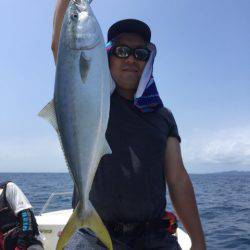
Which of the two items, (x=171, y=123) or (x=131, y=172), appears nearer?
(x=131, y=172)

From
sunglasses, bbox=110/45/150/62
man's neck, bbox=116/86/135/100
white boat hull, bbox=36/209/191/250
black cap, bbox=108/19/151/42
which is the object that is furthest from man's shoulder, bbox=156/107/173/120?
white boat hull, bbox=36/209/191/250

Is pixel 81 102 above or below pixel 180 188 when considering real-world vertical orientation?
above

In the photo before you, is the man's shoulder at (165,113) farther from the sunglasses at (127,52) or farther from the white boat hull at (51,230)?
the white boat hull at (51,230)

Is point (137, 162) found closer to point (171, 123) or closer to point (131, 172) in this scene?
point (131, 172)

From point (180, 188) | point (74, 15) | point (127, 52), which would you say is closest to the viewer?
point (74, 15)

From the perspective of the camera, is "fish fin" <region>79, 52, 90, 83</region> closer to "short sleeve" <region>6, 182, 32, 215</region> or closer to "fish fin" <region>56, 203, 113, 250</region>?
"fish fin" <region>56, 203, 113, 250</region>

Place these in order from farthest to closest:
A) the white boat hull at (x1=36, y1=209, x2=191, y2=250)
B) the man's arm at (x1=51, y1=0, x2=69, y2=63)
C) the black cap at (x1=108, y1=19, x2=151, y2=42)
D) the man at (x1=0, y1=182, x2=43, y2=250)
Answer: the white boat hull at (x1=36, y1=209, x2=191, y2=250) → the man at (x1=0, y1=182, x2=43, y2=250) → the black cap at (x1=108, y1=19, x2=151, y2=42) → the man's arm at (x1=51, y1=0, x2=69, y2=63)

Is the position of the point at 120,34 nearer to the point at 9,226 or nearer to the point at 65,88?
the point at 65,88

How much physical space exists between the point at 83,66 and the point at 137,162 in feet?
4.15

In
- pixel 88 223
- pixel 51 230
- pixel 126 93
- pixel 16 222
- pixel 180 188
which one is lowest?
pixel 51 230

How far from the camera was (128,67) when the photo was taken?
3.72 meters

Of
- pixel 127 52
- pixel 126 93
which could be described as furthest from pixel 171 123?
pixel 127 52

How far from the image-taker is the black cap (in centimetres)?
379

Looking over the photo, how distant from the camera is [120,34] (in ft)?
12.5
